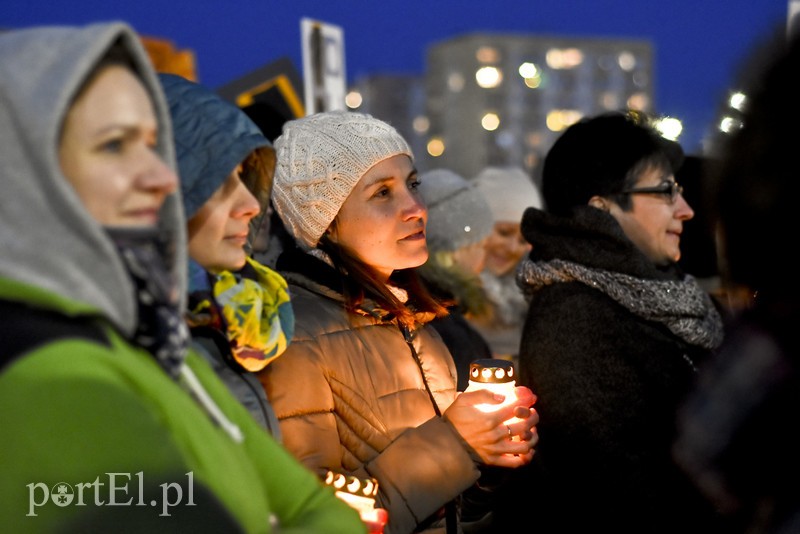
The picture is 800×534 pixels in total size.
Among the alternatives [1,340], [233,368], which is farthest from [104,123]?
[233,368]

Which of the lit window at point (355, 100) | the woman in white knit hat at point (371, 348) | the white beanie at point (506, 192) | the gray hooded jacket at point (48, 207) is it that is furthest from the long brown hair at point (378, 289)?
the lit window at point (355, 100)

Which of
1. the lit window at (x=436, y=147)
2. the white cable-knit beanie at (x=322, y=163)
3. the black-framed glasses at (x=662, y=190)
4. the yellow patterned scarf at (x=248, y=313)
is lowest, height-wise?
the lit window at (x=436, y=147)

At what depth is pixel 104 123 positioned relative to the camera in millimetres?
1662

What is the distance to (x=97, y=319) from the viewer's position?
1.58 m

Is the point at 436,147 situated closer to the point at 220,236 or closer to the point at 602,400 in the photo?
the point at 602,400

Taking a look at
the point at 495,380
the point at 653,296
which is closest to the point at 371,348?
the point at 495,380

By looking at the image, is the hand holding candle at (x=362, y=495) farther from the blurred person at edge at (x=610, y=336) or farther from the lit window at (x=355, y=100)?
the lit window at (x=355, y=100)

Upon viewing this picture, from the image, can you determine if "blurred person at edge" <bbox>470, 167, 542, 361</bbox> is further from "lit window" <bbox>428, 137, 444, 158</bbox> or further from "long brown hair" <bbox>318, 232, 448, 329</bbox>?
"lit window" <bbox>428, 137, 444, 158</bbox>

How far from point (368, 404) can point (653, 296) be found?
1317mm

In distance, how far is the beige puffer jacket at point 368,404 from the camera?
2867 mm

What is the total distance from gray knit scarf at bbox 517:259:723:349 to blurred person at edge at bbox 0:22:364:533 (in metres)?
2.09

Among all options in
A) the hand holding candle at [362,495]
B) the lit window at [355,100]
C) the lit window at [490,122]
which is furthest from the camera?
the lit window at [355,100]

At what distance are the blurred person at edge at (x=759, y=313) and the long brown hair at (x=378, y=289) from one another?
5.09ft

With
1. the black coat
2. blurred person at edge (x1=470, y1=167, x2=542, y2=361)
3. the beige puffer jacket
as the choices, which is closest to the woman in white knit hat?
the beige puffer jacket
